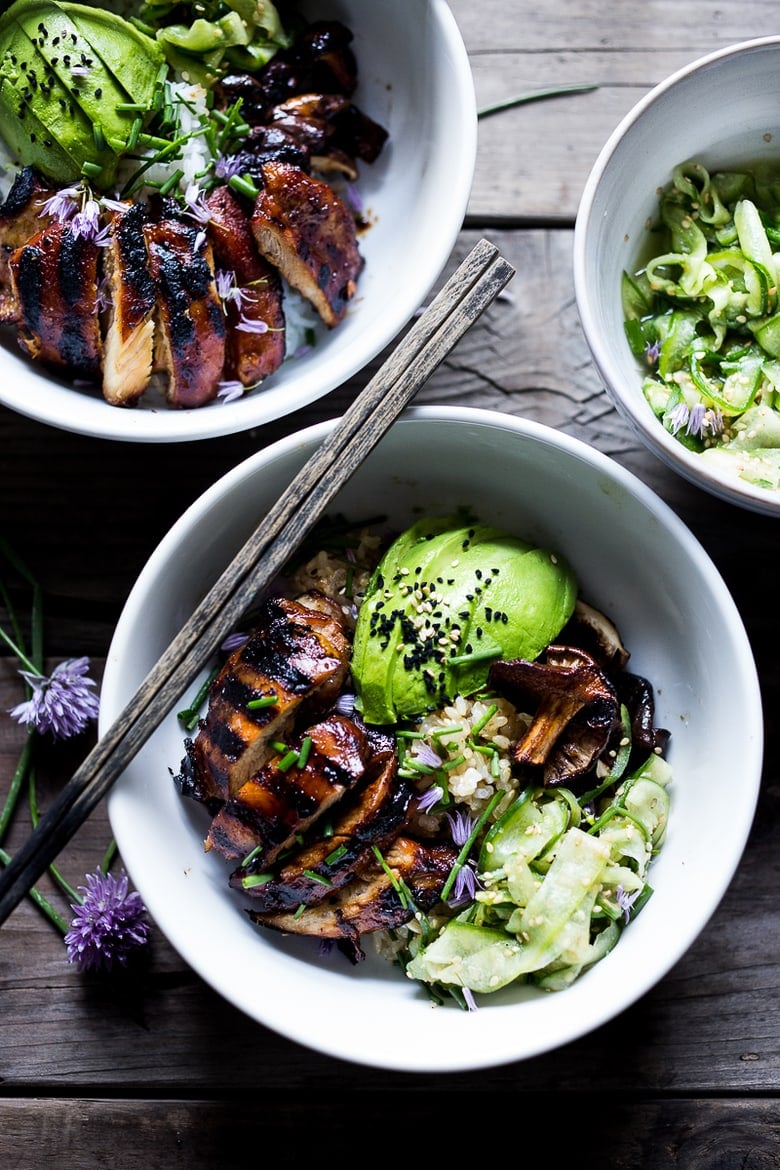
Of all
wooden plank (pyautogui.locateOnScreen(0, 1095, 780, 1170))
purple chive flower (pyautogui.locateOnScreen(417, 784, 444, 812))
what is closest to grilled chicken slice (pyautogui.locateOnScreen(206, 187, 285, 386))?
purple chive flower (pyautogui.locateOnScreen(417, 784, 444, 812))

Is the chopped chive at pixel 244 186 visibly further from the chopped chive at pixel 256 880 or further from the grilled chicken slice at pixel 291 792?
the chopped chive at pixel 256 880

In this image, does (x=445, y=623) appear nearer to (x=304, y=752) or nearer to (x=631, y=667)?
(x=304, y=752)

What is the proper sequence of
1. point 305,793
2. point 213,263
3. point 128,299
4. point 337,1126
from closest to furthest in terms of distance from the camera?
1. point 305,793
2. point 128,299
3. point 213,263
4. point 337,1126

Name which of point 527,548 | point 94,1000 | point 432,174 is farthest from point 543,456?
point 94,1000

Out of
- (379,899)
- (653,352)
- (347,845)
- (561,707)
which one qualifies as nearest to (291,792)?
(347,845)

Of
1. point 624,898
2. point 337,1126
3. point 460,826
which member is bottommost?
point 337,1126

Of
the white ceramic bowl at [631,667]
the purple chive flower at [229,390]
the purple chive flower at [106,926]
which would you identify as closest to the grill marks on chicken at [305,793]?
the white ceramic bowl at [631,667]
